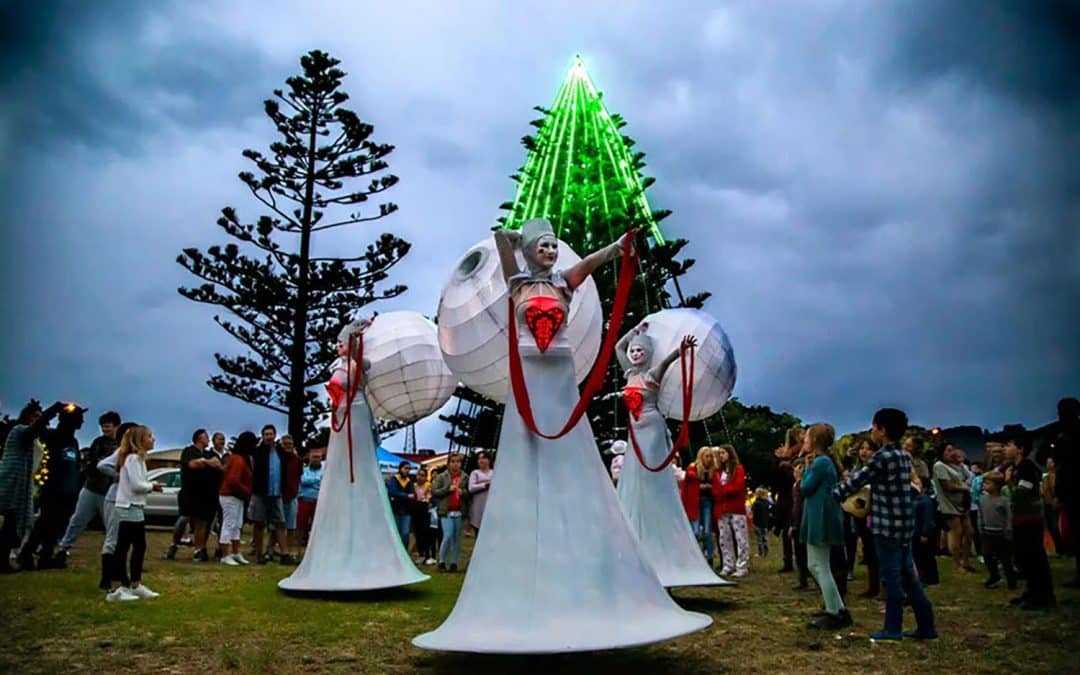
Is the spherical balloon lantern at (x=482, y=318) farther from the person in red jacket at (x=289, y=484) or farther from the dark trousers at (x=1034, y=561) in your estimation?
the person in red jacket at (x=289, y=484)

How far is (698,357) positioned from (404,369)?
2.85 metres

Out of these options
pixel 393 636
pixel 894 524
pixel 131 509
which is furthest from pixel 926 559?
pixel 131 509

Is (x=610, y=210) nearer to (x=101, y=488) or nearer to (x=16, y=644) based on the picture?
(x=101, y=488)

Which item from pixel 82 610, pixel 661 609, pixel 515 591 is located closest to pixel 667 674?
pixel 661 609

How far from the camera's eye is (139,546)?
25.6ft

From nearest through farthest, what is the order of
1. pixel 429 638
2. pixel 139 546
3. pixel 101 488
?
1. pixel 429 638
2. pixel 139 546
3. pixel 101 488

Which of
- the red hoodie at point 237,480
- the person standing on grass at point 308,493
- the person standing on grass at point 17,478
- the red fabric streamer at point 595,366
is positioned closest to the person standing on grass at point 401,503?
the person standing on grass at point 308,493

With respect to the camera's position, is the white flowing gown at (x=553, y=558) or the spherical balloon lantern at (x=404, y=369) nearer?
the white flowing gown at (x=553, y=558)

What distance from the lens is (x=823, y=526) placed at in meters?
6.46

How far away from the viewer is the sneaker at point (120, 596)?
748cm

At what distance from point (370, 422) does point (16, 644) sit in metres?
3.62

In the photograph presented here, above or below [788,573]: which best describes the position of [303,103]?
above

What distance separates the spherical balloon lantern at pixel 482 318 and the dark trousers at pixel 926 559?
4.80 metres

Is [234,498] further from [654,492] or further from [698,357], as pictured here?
[698,357]
